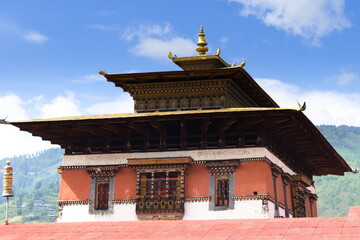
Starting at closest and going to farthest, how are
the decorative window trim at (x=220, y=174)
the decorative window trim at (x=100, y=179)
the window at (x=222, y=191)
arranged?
1. the decorative window trim at (x=220, y=174)
2. the window at (x=222, y=191)
3. the decorative window trim at (x=100, y=179)

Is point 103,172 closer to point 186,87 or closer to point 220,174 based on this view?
point 220,174

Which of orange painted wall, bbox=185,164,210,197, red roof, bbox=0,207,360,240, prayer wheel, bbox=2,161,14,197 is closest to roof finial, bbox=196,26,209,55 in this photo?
orange painted wall, bbox=185,164,210,197

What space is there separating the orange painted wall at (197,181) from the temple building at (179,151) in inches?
1.6

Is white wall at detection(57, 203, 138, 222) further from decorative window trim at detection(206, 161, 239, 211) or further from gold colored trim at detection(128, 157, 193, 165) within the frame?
decorative window trim at detection(206, 161, 239, 211)

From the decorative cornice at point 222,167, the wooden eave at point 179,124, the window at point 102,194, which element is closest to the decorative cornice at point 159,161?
the decorative cornice at point 222,167

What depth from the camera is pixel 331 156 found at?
32938 millimetres

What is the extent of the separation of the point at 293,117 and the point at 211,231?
8.60m

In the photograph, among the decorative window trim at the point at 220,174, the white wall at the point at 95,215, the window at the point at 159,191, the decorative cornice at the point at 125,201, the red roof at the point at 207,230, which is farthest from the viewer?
the decorative cornice at the point at 125,201

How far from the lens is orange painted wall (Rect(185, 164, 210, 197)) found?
2525 centimetres

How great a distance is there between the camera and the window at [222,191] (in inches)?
981

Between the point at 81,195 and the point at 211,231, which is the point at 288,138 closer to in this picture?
the point at 81,195

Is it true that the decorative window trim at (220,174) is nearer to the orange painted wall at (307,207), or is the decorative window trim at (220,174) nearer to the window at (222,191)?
the window at (222,191)

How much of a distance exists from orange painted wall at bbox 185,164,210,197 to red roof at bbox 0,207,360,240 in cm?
684

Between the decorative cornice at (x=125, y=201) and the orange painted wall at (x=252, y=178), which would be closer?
the orange painted wall at (x=252, y=178)
